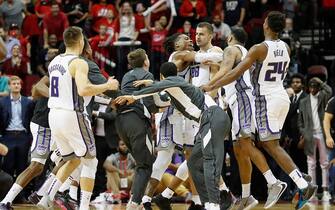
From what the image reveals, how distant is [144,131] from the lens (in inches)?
459

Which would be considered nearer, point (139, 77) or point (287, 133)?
point (139, 77)

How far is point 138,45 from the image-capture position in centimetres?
1948

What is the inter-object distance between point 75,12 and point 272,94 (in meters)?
10.3

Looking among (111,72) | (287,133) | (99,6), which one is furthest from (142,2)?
(287,133)

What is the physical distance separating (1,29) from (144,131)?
849cm

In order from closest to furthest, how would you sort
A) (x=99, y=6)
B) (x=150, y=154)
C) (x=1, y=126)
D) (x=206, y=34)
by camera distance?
(x=150, y=154), (x=206, y=34), (x=1, y=126), (x=99, y=6)

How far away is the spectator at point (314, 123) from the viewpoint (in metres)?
16.6

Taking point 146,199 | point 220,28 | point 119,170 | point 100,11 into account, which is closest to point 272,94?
point 146,199

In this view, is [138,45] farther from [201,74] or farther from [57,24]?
[201,74]

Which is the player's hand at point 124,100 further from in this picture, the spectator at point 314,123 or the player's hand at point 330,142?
the spectator at point 314,123

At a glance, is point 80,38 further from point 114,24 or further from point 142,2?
point 142,2

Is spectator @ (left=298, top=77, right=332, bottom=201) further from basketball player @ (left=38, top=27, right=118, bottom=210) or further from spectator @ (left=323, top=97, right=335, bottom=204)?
basketball player @ (left=38, top=27, right=118, bottom=210)

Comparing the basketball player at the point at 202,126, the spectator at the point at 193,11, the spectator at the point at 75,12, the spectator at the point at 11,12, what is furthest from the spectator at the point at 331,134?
the spectator at the point at 11,12

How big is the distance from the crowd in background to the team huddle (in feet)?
11.5
